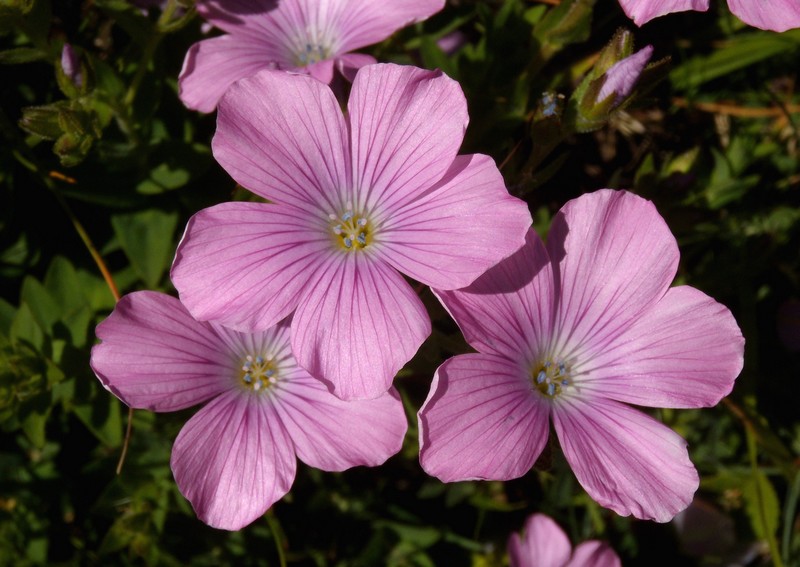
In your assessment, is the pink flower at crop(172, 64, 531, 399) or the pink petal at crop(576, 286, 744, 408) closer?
the pink flower at crop(172, 64, 531, 399)

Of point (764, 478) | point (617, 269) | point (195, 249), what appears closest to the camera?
point (195, 249)

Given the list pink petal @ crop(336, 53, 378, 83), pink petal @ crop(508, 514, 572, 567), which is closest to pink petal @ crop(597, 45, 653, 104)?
pink petal @ crop(336, 53, 378, 83)

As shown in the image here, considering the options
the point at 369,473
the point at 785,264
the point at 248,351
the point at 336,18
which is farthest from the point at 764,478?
the point at 336,18

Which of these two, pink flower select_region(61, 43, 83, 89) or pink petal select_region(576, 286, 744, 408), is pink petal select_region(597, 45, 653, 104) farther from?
pink flower select_region(61, 43, 83, 89)

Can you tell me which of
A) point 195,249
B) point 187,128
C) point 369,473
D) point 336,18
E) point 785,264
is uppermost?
point 336,18

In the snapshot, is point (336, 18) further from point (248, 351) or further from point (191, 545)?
point (191, 545)

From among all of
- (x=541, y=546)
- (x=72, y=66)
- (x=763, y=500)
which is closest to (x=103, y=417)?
(x=72, y=66)

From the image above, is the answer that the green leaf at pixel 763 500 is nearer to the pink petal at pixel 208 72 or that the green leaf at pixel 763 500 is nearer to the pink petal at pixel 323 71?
the pink petal at pixel 323 71
